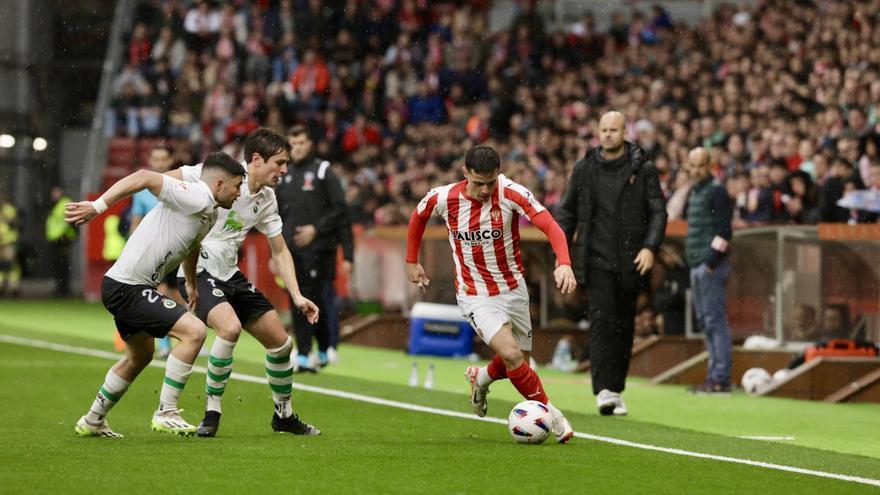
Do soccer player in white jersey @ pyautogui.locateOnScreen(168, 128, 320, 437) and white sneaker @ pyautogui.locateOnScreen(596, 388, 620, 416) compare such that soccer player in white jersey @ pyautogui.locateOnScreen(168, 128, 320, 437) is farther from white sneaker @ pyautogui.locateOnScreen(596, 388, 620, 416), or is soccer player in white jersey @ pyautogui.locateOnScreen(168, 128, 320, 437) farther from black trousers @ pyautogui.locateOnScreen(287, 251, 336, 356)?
black trousers @ pyautogui.locateOnScreen(287, 251, 336, 356)

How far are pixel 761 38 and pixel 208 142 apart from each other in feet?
40.8

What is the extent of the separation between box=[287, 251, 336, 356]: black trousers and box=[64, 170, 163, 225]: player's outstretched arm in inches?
246

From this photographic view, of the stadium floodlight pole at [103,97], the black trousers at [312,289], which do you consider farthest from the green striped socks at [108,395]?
the stadium floodlight pole at [103,97]

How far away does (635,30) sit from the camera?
29.0m

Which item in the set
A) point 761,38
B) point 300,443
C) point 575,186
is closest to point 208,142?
point 761,38

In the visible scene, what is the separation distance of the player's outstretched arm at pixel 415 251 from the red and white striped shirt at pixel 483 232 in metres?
0.06

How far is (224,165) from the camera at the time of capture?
995 centimetres

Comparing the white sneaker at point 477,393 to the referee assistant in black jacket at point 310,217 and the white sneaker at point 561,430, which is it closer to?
the white sneaker at point 561,430

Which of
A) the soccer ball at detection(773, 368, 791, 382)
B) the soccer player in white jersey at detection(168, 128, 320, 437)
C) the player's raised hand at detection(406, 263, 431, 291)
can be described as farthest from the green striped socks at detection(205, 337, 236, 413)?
A: the soccer ball at detection(773, 368, 791, 382)

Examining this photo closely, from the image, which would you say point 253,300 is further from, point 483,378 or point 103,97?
point 103,97

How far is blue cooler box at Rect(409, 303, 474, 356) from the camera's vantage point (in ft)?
63.5

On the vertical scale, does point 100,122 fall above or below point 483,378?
above

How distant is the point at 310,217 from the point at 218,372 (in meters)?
5.61

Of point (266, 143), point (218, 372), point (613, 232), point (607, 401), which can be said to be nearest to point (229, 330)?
point (218, 372)
